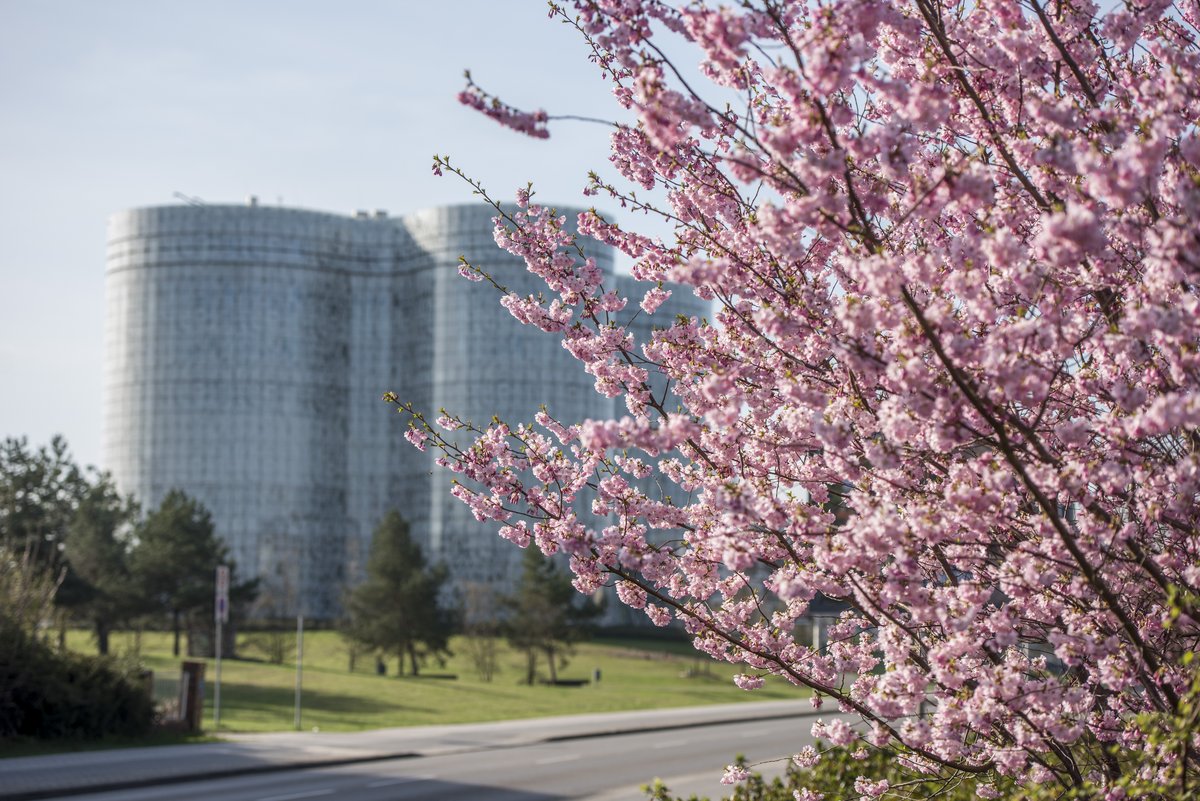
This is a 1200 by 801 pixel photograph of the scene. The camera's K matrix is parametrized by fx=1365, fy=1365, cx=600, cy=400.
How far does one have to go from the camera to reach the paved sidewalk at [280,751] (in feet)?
67.4

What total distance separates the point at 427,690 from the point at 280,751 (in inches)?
910

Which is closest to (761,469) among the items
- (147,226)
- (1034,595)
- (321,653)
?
(1034,595)

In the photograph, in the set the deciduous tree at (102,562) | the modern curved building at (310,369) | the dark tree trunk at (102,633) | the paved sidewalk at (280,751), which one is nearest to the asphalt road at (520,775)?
the paved sidewalk at (280,751)

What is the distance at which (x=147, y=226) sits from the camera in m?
131

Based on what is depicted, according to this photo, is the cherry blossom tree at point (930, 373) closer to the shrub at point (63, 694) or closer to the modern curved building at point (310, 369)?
the shrub at point (63, 694)

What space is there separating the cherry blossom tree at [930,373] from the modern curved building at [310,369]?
115m

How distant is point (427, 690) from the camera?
4878 cm

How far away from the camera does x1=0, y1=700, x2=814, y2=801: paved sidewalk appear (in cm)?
2055

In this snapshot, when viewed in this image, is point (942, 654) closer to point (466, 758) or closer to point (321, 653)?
point (466, 758)

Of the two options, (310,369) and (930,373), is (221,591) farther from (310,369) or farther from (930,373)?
(310,369)

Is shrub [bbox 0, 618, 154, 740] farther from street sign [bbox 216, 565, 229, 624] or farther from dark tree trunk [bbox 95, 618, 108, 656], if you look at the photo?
dark tree trunk [bbox 95, 618, 108, 656]

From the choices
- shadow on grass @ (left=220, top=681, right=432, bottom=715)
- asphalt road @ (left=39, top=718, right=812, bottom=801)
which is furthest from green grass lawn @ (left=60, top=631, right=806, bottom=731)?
asphalt road @ (left=39, top=718, right=812, bottom=801)

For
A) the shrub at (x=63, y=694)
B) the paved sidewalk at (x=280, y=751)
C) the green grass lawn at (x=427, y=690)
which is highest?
the shrub at (x=63, y=694)

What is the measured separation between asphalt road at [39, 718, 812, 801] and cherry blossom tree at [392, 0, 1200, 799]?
1314cm
